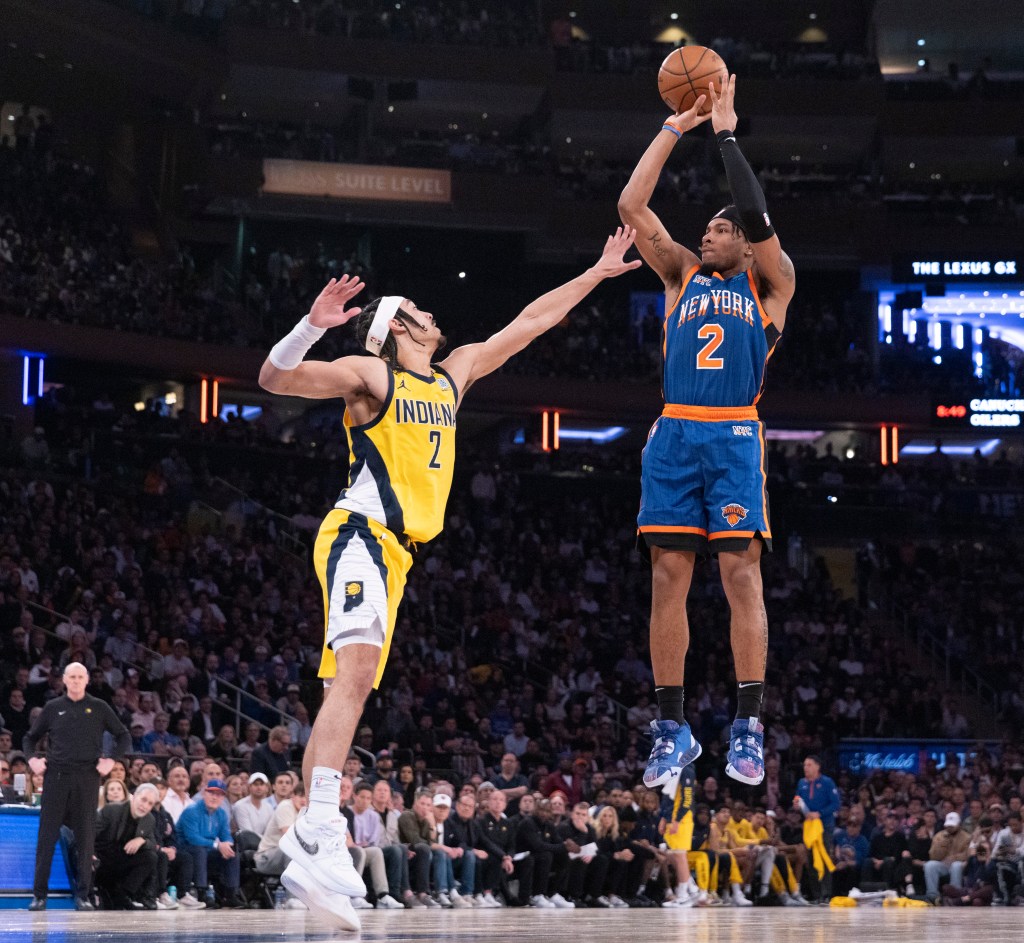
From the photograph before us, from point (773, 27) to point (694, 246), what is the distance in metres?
7.08

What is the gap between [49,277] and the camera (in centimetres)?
2862

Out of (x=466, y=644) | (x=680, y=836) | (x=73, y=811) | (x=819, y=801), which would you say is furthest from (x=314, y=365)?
(x=466, y=644)

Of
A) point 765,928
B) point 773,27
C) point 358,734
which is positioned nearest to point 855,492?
point 773,27

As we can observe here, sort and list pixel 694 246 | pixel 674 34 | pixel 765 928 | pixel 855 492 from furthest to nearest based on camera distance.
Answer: pixel 674 34, pixel 694 246, pixel 855 492, pixel 765 928

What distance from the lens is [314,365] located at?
24.6ft

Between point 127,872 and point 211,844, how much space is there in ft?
3.40

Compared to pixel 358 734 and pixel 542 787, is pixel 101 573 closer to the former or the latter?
pixel 358 734

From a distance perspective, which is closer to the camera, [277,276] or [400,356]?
[400,356]

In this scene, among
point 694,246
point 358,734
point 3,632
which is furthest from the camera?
point 694,246

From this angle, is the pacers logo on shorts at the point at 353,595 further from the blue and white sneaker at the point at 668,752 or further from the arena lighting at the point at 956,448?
the arena lighting at the point at 956,448

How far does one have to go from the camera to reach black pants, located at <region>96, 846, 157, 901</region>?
13.7m

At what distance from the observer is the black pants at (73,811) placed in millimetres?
12641

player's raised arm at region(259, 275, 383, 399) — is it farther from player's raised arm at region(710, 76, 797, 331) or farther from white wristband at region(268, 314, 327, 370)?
player's raised arm at region(710, 76, 797, 331)

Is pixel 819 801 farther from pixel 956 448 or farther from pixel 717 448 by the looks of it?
pixel 956 448
